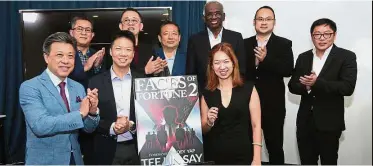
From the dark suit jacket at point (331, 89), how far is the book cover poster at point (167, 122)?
1.15m

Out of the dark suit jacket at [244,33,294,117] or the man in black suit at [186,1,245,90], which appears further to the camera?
the dark suit jacket at [244,33,294,117]

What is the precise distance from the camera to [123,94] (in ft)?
7.93

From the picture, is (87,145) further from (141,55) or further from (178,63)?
(178,63)

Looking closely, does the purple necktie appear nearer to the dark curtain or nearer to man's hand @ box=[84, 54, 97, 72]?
man's hand @ box=[84, 54, 97, 72]

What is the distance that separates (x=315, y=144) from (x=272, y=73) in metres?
0.71

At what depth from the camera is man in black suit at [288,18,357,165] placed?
117 inches

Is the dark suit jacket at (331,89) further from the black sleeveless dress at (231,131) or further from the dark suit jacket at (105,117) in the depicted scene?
the dark suit jacket at (105,117)

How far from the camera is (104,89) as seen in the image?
2.39m

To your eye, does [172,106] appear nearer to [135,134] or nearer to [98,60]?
[135,134]

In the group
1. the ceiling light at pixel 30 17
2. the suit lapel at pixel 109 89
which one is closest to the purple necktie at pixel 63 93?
the suit lapel at pixel 109 89

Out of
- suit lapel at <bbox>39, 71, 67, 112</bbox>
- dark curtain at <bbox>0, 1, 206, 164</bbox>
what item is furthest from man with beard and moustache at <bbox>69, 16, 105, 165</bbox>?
dark curtain at <bbox>0, 1, 206, 164</bbox>

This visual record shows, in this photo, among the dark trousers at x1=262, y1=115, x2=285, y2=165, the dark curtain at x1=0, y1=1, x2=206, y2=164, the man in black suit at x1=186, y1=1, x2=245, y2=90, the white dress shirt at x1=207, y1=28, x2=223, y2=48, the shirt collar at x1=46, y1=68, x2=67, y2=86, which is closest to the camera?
the shirt collar at x1=46, y1=68, x2=67, y2=86

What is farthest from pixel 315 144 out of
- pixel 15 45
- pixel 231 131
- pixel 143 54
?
pixel 15 45

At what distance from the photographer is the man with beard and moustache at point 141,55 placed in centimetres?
279
